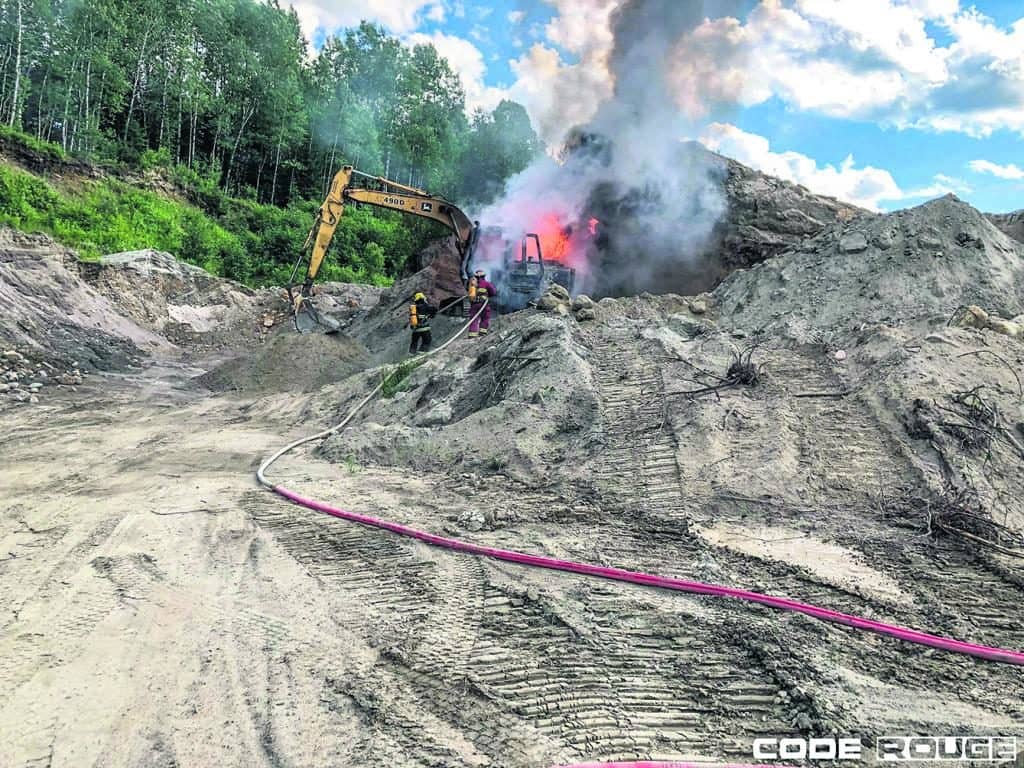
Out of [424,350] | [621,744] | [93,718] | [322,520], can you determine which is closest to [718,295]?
[424,350]

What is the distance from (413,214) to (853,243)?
378 inches

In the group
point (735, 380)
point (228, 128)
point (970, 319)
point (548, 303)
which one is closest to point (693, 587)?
point (735, 380)

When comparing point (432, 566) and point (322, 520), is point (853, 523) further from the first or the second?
point (322, 520)

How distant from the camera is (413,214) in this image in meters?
14.9

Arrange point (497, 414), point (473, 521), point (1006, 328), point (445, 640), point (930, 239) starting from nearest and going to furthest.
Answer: point (445, 640)
point (473, 521)
point (497, 414)
point (1006, 328)
point (930, 239)

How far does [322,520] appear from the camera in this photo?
5059 mm

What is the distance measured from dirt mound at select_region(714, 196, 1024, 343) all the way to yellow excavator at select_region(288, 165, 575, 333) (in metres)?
4.89

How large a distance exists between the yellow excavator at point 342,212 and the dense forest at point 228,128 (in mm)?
7008

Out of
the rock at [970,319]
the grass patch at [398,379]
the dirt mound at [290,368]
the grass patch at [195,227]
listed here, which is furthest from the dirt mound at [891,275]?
the grass patch at [195,227]

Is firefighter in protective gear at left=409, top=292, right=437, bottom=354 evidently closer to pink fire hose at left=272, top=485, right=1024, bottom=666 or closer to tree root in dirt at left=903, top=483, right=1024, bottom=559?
pink fire hose at left=272, top=485, right=1024, bottom=666

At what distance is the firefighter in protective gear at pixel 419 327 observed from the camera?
1223 cm

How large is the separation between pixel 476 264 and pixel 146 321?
8.92 metres

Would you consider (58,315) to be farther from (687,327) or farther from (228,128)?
(228,128)

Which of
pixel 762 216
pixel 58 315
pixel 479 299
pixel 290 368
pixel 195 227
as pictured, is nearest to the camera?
pixel 290 368
